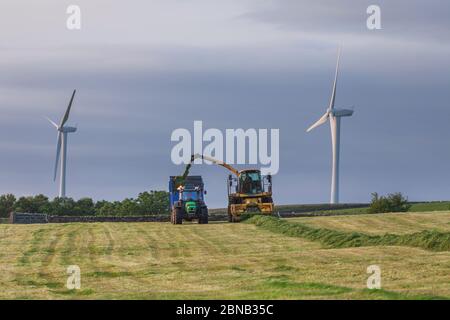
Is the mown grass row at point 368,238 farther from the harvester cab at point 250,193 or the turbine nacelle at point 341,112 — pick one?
the turbine nacelle at point 341,112

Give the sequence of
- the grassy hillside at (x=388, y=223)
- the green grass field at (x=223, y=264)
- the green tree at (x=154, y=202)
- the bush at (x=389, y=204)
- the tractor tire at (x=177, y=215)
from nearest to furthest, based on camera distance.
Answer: the green grass field at (x=223, y=264)
the grassy hillside at (x=388, y=223)
the tractor tire at (x=177, y=215)
the bush at (x=389, y=204)
the green tree at (x=154, y=202)

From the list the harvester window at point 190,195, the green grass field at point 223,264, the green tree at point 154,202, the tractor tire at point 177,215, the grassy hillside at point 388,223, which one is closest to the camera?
the green grass field at point 223,264

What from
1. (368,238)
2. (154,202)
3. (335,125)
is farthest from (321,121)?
(368,238)

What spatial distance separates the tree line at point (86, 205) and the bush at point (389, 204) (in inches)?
1117

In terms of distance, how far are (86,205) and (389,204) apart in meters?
38.4

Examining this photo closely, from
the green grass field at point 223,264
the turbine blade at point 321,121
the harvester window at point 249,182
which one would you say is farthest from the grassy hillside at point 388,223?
the turbine blade at point 321,121

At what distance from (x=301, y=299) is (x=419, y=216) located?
45.2 metres

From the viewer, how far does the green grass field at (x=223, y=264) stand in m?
Result: 24.5

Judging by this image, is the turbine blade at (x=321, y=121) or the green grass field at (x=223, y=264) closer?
the green grass field at (x=223, y=264)

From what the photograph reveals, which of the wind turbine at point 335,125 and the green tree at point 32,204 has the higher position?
the wind turbine at point 335,125

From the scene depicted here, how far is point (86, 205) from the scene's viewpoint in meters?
113

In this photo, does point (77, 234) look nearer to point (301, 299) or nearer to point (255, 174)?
point (255, 174)

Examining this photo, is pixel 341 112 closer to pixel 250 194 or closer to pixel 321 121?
pixel 321 121
